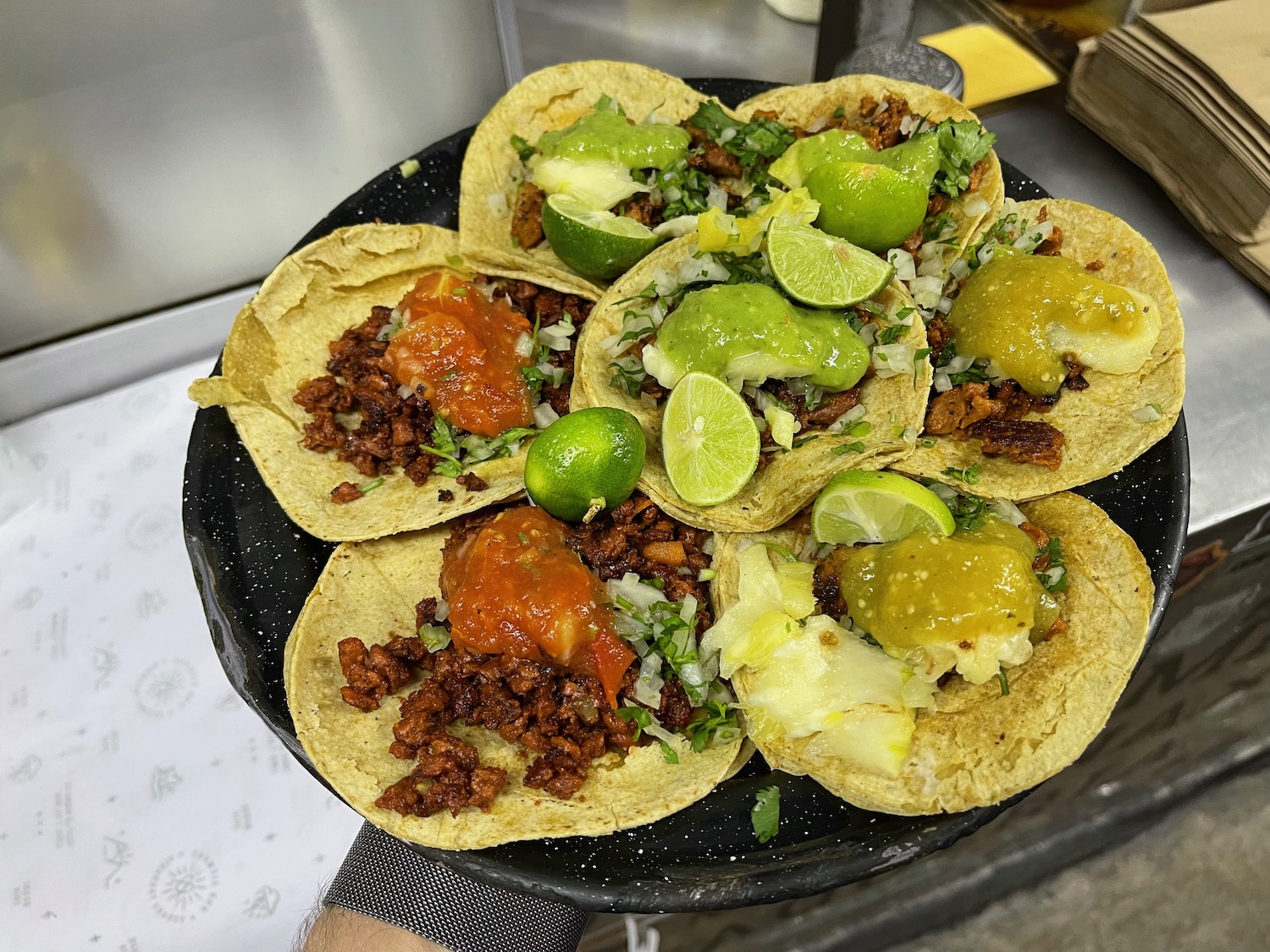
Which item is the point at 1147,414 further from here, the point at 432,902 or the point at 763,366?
the point at 432,902

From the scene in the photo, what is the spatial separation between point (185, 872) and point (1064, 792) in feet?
11.3

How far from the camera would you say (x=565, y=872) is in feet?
6.27

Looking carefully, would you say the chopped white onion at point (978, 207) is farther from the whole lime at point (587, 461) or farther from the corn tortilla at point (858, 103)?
the whole lime at point (587, 461)

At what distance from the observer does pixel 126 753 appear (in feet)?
9.14

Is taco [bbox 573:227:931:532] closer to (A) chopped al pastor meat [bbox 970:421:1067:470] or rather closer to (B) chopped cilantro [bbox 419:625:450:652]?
(A) chopped al pastor meat [bbox 970:421:1067:470]

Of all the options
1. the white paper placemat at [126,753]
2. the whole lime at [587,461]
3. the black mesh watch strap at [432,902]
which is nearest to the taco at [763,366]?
the whole lime at [587,461]

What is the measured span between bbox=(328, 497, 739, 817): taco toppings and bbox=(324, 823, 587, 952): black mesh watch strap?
1.58ft

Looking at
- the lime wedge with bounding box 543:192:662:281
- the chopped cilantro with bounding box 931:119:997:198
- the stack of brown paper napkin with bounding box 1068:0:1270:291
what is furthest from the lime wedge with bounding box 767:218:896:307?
the stack of brown paper napkin with bounding box 1068:0:1270:291

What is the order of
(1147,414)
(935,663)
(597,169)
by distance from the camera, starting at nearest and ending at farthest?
(935,663) < (1147,414) < (597,169)

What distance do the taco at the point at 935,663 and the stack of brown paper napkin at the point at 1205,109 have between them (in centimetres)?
157

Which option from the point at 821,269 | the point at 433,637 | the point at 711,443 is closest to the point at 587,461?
the point at 711,443

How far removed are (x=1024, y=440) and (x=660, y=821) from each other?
1.43 m

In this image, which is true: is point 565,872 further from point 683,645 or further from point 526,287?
point 526,287

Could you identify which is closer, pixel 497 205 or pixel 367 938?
pixel 367 938
